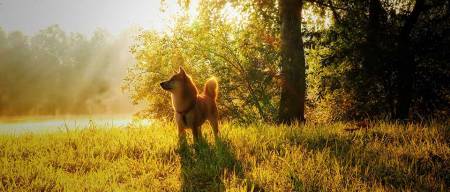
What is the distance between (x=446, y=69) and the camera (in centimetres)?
1470

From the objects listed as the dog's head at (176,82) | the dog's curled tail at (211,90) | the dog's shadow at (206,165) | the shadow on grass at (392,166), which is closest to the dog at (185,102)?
the dog's head at (176,82)

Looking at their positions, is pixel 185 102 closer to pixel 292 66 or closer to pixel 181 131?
pixel 181 131

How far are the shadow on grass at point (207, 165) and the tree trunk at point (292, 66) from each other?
5207 mm

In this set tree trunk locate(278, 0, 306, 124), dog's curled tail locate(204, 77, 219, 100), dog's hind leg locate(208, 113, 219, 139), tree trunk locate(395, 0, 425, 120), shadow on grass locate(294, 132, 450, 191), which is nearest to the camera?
shadow on grass locate(294, 132, 450, 191)

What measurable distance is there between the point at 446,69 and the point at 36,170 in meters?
12.8

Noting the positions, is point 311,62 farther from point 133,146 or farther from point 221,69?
point 133,146

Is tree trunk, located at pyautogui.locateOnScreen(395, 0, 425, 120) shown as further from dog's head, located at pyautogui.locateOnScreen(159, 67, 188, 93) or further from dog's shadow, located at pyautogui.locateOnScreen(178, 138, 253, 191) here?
dog's head, located at pyautogui.locateOnScreen(159, 67, 188, 93)

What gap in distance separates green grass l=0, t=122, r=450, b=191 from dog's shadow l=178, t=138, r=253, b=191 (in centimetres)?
2

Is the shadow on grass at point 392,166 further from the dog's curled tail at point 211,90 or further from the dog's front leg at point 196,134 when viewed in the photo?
the dog's curled tail at point 211,90

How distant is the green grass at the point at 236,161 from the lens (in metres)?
6.25

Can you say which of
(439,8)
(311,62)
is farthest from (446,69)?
(311,62)

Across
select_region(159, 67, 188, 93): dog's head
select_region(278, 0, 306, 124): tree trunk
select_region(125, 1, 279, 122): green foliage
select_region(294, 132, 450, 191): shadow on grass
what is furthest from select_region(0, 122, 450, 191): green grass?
select_region(125, 1, 279, 122): green foliage

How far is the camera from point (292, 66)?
533 inches

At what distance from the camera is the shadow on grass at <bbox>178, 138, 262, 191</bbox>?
6.38 meters
